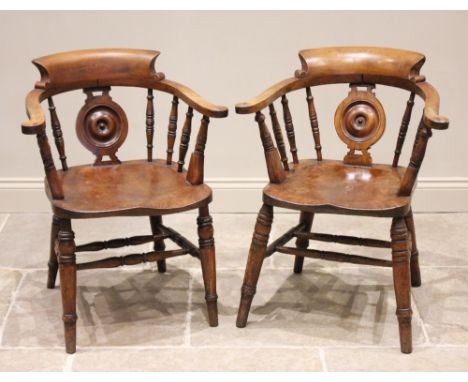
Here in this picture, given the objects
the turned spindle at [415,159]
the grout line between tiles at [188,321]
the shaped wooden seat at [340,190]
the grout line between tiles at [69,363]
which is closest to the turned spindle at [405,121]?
the shaped wooden seat at [340,190]

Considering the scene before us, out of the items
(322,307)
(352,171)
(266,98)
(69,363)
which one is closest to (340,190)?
(352,171)

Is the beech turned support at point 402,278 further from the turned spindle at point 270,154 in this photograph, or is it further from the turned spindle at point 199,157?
the turned spindle at point 199,157

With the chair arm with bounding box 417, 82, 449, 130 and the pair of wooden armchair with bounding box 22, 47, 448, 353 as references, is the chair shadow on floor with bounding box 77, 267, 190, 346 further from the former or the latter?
the chair arm with bounding box 417, 82, 449, 130

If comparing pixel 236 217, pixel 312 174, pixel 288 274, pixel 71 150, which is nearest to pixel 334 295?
pixel 288 274

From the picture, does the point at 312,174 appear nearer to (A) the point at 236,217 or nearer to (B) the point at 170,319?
(B) the point at 170,319

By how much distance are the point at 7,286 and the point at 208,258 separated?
943 mm

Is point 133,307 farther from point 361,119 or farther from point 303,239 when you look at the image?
point 361,119

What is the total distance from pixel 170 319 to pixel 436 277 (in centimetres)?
115

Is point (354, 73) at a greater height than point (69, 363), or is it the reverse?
point (354, 73)

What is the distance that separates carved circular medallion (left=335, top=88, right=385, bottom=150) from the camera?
10.7 ft

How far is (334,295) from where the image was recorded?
3432 millimetres

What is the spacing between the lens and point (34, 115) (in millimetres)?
2846

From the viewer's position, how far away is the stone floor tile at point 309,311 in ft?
10.2

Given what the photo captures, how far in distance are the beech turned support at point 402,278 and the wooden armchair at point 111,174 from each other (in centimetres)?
66
